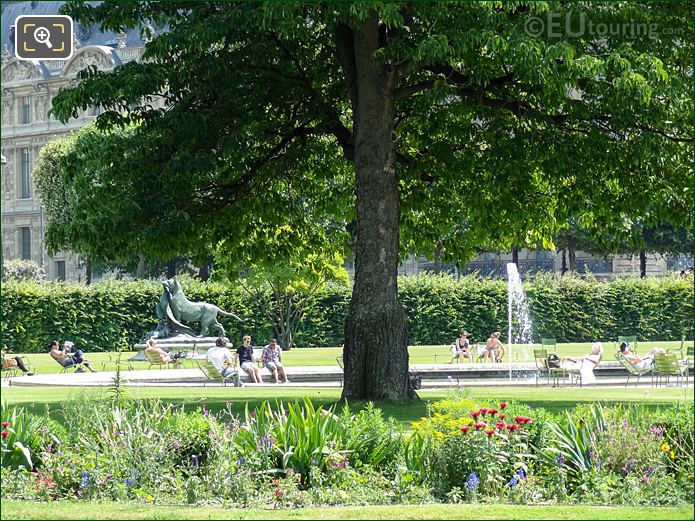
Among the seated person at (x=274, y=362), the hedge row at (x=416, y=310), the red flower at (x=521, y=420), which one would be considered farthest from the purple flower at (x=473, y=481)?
the hedge row at (x=416, y=310)

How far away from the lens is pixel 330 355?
39344 mm

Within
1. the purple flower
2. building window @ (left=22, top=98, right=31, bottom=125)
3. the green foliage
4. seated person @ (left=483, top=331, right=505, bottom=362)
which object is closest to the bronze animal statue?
seated person @ (left=483, top=331, right=505, bottom=362)

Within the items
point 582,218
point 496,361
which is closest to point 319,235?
point 582,218

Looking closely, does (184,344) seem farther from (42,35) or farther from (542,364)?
(42,35)

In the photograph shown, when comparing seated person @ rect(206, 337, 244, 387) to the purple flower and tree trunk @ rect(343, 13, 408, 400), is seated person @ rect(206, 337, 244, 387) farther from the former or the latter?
the purple flower

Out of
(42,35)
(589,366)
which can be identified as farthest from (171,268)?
(42,35)

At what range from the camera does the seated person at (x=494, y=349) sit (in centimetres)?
3294

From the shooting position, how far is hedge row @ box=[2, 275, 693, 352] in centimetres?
4462

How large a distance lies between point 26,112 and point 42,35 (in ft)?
295

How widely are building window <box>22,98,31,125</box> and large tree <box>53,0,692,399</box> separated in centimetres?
7638

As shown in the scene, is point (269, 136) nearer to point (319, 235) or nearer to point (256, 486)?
point (319, 235)

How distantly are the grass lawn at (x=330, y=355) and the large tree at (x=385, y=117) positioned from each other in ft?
46.4

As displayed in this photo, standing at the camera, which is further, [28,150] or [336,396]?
[28,150]

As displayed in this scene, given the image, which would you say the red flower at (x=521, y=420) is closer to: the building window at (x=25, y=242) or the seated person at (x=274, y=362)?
the seated person at (x=274, y=362)
